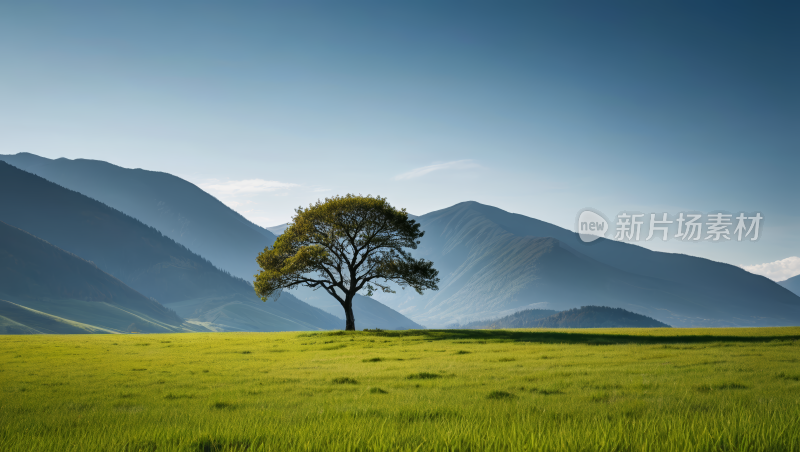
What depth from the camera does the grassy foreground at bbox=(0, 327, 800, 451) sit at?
435 centimetres

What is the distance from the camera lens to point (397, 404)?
8.40 m

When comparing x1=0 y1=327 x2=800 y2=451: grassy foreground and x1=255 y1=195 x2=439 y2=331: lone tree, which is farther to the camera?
x1=255 y1=195 x2=439 y2=331: lone tree

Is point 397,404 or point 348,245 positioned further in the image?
point 348,245

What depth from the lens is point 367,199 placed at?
43969 millimetres

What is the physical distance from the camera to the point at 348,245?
45.7 m

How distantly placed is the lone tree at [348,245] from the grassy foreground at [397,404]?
20116mm

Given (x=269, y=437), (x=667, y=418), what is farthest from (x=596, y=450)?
(x=269, y=437)

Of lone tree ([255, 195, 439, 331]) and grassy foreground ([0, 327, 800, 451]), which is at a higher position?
lone tree ([255, 195, 439, 331])

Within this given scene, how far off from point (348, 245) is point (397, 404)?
124 feet

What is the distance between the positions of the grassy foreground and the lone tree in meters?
20.1

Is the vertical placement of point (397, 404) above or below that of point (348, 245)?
below

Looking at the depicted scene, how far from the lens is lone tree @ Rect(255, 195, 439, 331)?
43.3 metres

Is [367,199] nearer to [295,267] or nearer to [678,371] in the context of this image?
[295,267]

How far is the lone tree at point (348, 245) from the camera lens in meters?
43.3
